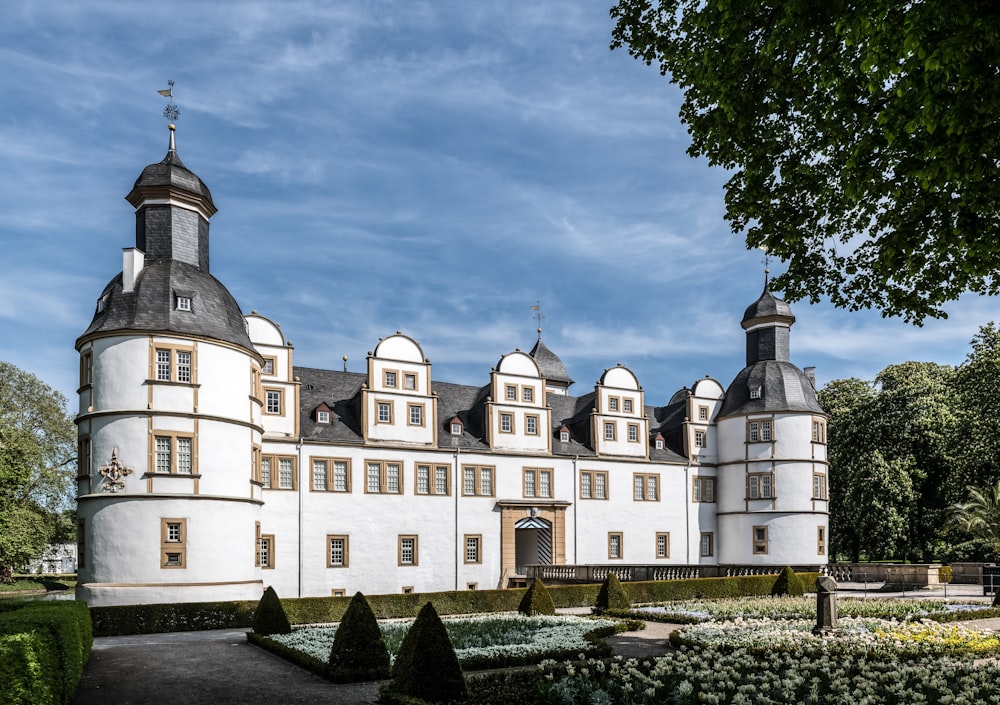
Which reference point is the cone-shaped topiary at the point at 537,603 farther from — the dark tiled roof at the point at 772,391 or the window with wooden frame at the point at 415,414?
the dark tiled roof at the point at 772,391

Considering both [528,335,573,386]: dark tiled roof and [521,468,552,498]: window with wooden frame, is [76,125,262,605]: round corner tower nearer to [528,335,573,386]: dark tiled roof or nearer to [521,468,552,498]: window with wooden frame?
[521,468,552,498]: window with wooden frame

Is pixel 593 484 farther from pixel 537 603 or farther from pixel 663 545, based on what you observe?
pixel 537 603

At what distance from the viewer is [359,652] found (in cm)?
1520

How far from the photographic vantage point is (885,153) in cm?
1102

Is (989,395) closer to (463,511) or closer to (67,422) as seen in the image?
(463,511)

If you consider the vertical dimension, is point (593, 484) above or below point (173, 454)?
below

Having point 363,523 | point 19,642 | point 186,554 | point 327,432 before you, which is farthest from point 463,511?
point 19,642

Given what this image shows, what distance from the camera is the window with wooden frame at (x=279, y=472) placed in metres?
33.0

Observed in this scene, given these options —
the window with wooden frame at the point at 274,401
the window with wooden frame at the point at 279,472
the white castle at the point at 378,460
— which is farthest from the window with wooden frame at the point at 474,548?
the window with wooden frame at the point at 274,401

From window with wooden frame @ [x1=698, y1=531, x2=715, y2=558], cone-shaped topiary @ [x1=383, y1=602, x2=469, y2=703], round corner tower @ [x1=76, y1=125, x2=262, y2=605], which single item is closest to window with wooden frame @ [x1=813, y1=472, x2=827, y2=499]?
window with wooden frame @ [x1=698, y1=531, x2=715, y2=558]

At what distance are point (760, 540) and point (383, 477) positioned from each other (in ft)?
61.9

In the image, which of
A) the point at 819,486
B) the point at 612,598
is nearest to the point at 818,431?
the point at 819,486

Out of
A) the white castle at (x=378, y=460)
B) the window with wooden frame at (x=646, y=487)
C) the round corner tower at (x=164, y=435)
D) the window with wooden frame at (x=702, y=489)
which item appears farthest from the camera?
the window with wooden frame at (x=702, y=489)

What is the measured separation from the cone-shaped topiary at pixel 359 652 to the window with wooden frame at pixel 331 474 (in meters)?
19.0
